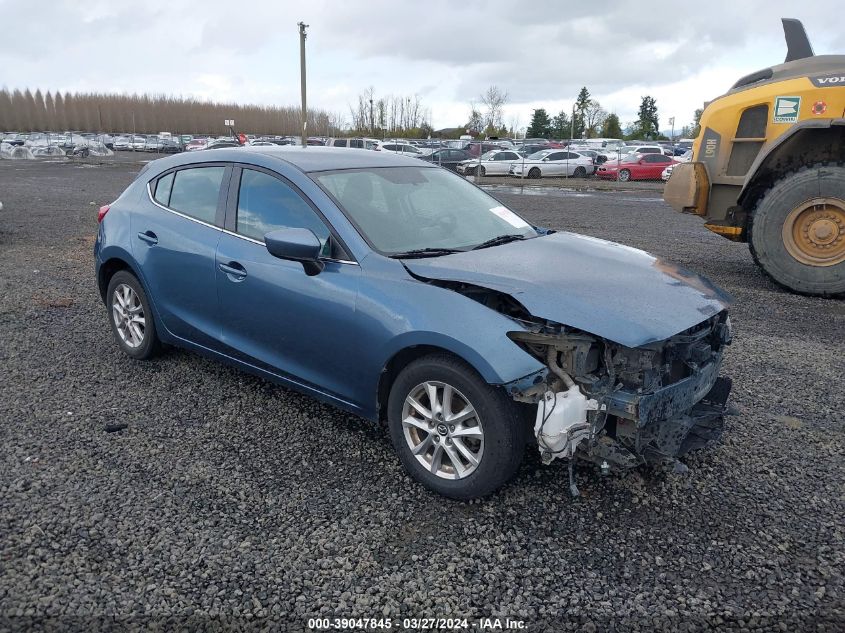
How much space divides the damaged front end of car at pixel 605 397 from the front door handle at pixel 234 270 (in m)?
1.79

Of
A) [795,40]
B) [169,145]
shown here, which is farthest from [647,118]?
[795,40]

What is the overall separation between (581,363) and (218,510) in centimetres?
183

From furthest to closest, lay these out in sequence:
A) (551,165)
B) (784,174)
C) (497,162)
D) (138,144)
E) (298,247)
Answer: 1. (138,144)
2. (497,162)
3. (551,165)
4. (784,174)
5. (298,247)

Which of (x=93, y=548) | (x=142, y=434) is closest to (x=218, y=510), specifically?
(x=93, y=548)

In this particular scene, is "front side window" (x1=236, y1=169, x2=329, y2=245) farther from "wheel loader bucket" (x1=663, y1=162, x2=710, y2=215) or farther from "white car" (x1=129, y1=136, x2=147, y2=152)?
"white car" (x1=129, y1=136, x2=147, y2=152)

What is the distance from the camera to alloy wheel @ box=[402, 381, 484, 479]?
3.12 meters

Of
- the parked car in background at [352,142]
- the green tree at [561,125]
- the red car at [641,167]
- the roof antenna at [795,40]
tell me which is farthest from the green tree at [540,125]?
the roof antenna at [795,40]

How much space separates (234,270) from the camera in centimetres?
402

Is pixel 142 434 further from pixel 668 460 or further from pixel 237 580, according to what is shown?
pixel 668 460

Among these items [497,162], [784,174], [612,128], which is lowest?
[497,162]

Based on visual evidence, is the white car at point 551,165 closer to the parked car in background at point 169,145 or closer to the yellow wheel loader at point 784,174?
the yellow wheel loader at point 784,174

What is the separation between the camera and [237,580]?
2.68 m

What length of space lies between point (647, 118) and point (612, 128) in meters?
10.1

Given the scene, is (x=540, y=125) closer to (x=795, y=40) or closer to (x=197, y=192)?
(x=795, y=40)
